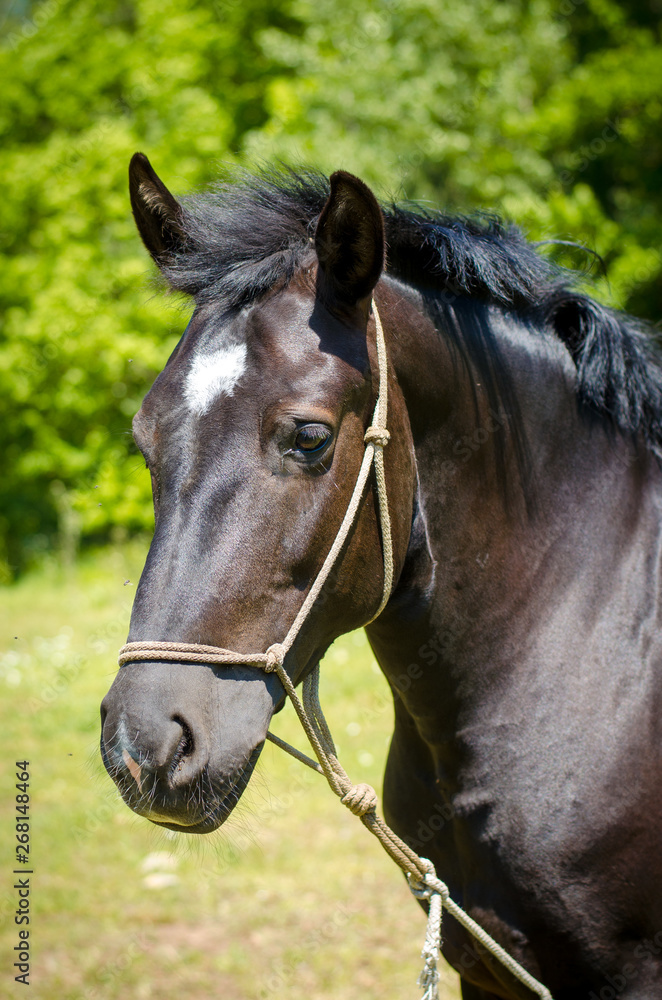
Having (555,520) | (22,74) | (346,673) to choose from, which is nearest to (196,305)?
(555,520)

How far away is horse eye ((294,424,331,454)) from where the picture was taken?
1567 millimetres

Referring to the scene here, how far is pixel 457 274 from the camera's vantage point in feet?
6.28

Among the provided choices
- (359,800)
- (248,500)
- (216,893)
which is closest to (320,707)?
(359,800)

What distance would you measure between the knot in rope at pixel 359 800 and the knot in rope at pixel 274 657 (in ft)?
1.47

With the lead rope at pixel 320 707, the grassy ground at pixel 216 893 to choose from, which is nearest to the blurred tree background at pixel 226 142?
the grassy ground at pixel 216 893

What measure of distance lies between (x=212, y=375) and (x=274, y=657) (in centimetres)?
61

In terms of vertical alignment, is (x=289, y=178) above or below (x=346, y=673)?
above

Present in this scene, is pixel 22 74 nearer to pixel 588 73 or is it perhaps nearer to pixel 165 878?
pixel 588 73

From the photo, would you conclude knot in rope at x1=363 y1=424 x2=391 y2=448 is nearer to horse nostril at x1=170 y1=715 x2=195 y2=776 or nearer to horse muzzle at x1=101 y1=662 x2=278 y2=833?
horse muzzle at x1=101 y1=662 x2=278 y2=833

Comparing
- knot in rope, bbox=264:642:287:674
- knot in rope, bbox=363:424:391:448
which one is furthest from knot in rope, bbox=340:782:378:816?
knot in rope, bbox=363:424:391:448

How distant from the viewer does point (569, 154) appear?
11391mm

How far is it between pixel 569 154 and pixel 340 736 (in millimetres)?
9806

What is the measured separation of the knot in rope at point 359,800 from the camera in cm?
177

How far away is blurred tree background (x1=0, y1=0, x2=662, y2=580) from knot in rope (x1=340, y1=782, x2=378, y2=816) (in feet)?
29.1
